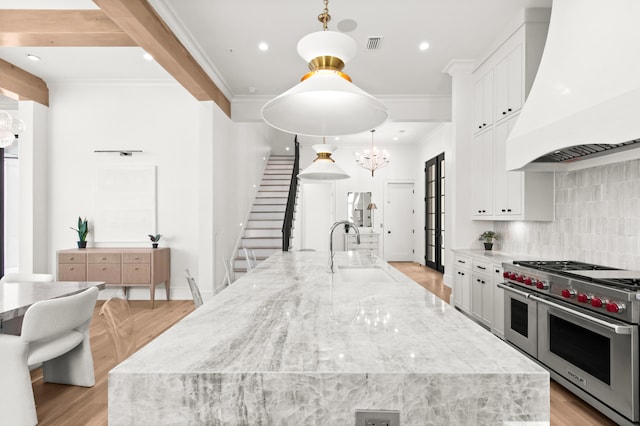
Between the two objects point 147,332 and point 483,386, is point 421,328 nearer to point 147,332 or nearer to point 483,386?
point 483,386

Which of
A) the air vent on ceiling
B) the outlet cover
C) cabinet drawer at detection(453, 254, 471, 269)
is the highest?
the air vent on ceiling

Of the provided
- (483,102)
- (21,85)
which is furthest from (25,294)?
(483,102)

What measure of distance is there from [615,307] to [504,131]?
2.30 meters

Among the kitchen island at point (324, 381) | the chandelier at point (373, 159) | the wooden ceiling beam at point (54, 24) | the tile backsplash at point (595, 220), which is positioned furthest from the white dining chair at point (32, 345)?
the chandelier at point (373, 159)

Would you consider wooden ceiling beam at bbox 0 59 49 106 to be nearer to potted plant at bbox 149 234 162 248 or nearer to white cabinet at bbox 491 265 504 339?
potted plant at bbox 149 234 162 248

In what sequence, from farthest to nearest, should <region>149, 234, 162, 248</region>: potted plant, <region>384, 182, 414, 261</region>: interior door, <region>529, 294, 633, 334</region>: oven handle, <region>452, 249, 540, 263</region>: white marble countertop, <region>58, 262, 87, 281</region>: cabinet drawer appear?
<region>384, 182, 414, 261</region>: interior door < <region>149, 234, 162, 248</region>: potted plant < <region>58, 262, 87, 281</region>: cabinet drawer < <region>452, 249, 540, 263</region>: white marble countertop < <region>529, 294, 633, 334</region>: oven handle

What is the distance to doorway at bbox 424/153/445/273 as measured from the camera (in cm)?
771

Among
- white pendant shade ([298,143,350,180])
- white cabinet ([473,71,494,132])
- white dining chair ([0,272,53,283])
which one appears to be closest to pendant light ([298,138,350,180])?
white pendant shade ([298,143,350,180])

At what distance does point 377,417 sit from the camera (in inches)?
31.3

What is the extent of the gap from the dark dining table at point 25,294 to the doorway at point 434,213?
6762mm

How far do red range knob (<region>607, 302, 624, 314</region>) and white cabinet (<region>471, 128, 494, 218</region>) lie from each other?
210 cm

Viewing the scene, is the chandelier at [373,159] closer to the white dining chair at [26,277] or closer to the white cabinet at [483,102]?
the white cabinet at [483,102]

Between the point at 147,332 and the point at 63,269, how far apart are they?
1.95 m

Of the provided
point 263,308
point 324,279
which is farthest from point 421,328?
point 324,279
